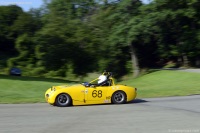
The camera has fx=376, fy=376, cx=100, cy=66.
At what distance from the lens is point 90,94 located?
15.0 metres

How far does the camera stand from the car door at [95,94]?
1498 centimetres

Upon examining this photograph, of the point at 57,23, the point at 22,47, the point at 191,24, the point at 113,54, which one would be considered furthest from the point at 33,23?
the point at 191,24

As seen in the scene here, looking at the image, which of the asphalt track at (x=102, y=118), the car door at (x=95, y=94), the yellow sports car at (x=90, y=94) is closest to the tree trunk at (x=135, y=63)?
the yellow sports car at (x=90, y=94)

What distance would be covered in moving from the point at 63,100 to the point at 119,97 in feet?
7.72

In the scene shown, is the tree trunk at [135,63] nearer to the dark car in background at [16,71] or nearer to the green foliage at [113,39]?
the green foliage at [113,39]

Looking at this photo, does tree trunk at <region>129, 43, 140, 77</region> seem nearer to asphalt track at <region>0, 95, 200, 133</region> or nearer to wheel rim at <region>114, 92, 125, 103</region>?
wheel rim at <region>114, 92, 125, 103</region>

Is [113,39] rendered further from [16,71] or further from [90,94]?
[90,94]

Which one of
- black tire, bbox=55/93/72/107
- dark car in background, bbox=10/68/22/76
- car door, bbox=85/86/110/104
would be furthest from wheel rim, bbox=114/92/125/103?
dark car in background, bbox=10/68/22/76

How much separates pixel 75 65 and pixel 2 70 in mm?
13238

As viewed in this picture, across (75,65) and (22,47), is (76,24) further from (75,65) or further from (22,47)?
(22,47)

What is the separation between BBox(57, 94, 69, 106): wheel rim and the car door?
0.81 meters

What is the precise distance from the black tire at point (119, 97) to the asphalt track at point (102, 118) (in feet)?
2.39

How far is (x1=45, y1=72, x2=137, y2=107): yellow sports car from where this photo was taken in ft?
48.0

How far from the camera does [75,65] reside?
4609 centimetres
